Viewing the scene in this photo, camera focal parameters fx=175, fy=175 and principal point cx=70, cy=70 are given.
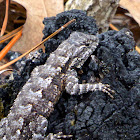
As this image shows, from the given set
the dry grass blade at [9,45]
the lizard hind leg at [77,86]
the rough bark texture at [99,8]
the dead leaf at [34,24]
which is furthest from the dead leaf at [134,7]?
the dry grass blade at [9,45]

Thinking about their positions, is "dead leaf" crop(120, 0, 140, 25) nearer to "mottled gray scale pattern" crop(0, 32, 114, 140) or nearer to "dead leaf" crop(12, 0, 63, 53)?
"mottled gray scale pattern" crop(0, 32, 114, 140)

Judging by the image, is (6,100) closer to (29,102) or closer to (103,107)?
(29,102)

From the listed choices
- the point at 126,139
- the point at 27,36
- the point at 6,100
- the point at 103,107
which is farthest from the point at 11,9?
the point at 126,139

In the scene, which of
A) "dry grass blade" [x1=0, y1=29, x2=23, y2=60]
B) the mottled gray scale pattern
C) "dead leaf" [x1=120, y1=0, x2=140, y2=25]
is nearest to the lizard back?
the mottled gray scale pattern

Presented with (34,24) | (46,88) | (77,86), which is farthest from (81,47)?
(34,24)

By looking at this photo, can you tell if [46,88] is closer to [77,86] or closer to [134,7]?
[77,86]

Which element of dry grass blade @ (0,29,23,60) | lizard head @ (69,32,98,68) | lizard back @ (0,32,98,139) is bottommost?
lizard back @ (0,32,98,139)

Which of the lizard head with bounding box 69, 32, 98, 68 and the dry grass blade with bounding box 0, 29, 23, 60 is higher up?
the dry grass blade with bounding box 0, 29, 23, 60
